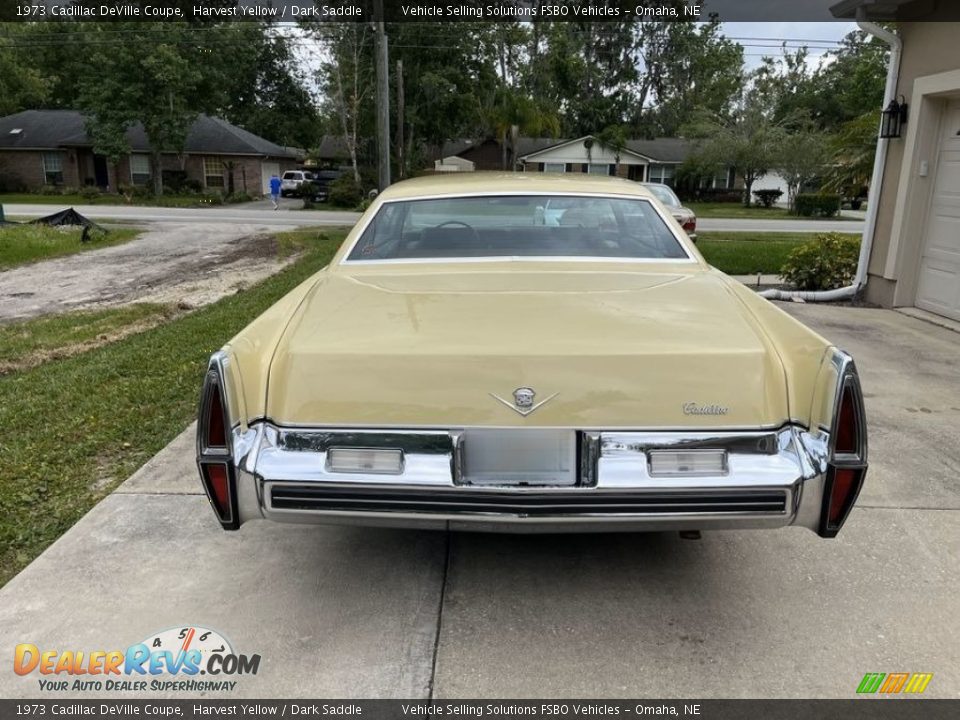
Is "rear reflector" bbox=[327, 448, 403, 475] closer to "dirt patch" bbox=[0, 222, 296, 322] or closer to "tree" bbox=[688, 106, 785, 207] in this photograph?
"dirt patch" bbox=[0, 222, 296, 322]

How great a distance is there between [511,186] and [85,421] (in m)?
3.12

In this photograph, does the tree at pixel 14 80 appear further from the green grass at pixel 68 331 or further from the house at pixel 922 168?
the house at pixel 922 168

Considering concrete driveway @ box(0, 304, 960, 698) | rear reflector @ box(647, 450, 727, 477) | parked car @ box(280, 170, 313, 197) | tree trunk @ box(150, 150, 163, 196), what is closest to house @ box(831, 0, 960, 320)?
concrete driveway @ box(0, 304, 960, 698)

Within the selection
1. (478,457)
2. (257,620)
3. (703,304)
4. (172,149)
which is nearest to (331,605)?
(257,620)

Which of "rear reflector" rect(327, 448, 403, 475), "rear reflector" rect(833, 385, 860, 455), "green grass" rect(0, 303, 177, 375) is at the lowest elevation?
"green grass" rect(0, 303, 177, 375)

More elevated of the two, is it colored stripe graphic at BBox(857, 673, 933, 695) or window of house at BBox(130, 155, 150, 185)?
window of house at BBox(130, 155, 150, 185)

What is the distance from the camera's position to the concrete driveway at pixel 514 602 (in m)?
2.53

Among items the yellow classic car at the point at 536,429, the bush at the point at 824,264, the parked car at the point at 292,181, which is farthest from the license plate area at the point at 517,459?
the parked car at the point at 292,181

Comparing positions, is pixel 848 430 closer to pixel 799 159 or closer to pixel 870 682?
pixel 870 682

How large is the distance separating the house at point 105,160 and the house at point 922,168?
121ft

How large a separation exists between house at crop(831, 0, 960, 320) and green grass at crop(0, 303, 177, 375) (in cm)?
867

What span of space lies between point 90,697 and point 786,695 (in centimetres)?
228

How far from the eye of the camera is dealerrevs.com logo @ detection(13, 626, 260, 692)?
2.50 m

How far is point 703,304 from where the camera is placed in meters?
3.00
